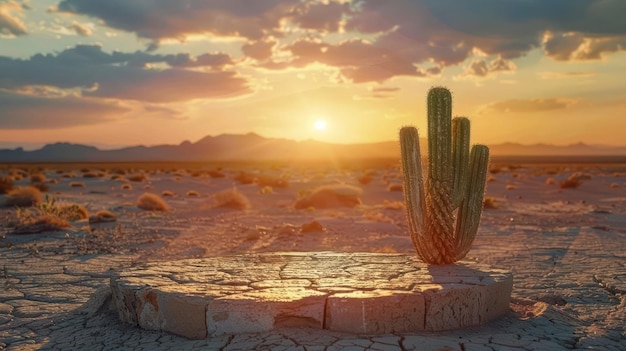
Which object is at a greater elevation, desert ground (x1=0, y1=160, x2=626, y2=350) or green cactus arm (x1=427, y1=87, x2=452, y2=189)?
green cactus arm (x1=427, y1=87, x2=452, y2=189)

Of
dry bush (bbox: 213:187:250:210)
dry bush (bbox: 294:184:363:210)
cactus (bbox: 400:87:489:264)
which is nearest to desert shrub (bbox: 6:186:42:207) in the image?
dry bush (bbox: 213:187:250:210)

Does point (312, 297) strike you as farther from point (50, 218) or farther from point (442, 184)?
point (50, 218)

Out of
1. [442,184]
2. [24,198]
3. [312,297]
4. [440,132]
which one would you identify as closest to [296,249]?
[442,184]

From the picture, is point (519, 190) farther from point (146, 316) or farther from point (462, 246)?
point (146, 316)

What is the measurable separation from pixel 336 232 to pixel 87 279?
679 centimetres

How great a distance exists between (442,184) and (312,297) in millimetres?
2455

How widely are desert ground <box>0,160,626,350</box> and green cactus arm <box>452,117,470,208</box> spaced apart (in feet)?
Result: 4.87

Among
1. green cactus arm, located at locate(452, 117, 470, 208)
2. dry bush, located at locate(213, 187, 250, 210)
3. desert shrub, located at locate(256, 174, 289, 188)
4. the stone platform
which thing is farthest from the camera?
desert shrub, located at locate(256, 174, 289, 188)

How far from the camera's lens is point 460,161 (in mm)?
6926

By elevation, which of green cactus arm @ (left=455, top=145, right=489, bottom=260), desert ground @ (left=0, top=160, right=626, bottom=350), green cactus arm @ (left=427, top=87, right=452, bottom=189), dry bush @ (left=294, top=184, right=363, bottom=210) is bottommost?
desert ground @ (left=0, top=160, right=626, bottom=350)

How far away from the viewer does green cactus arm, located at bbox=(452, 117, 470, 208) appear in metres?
6.91

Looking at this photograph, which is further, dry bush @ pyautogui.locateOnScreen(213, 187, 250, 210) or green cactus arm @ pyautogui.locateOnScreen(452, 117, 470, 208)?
dry bush @ pyautogui.locateOnScreen(213, 187, 250, 210)

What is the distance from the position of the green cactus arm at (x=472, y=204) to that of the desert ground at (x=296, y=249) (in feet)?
3.11

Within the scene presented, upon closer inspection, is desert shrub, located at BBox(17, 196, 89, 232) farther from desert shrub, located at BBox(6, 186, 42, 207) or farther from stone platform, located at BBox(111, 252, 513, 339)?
stone platform, located at BBox(111, 252, 513, 339)
